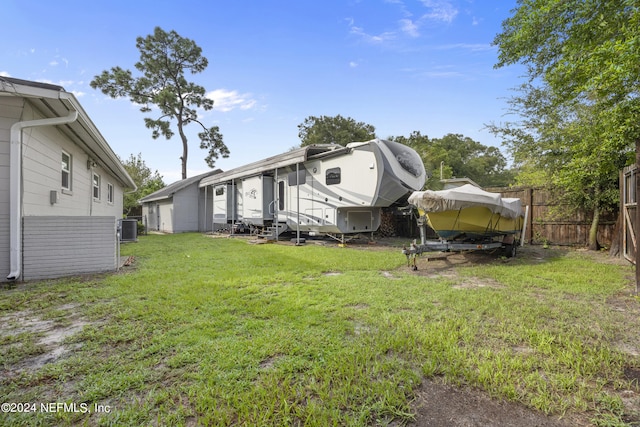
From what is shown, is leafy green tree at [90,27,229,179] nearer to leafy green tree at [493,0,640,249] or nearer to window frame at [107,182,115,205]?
window frame at [107,182,115,205]

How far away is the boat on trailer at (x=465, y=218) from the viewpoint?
627 centimetres

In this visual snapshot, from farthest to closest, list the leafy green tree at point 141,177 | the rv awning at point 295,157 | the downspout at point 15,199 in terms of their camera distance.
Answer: the leafy green tree at point 141,177, the rv awning at point 295,157, the downspout at point 15,199

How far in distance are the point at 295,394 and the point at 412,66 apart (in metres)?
12.8

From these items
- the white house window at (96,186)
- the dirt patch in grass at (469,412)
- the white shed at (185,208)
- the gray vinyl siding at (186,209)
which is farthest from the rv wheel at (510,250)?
the gray vinyl siding at (186,209)

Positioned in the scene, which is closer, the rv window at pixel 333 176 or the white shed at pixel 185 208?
the rv window at pixel 333 176

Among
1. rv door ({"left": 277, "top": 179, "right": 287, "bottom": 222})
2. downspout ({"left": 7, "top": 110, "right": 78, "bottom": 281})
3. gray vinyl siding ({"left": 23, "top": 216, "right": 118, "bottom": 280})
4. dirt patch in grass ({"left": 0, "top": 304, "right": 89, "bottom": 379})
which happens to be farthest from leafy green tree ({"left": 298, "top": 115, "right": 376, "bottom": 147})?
dirt patch in grass ({"left": 0, "top": 304, "right": 89, "bottom": 379})

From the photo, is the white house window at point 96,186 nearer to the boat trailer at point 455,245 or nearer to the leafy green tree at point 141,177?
the boat trailer at point 455,245

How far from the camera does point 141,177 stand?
1319 inches

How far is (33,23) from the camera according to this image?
8492mm

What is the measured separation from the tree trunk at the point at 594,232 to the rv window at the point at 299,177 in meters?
9.15

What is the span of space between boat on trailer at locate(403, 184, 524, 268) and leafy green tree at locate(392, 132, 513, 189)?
22183mm

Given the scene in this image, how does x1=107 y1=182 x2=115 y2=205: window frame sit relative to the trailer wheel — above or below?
above

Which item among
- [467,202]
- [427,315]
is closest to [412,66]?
[467,202]

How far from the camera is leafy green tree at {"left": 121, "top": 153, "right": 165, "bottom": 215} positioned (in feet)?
94.2
